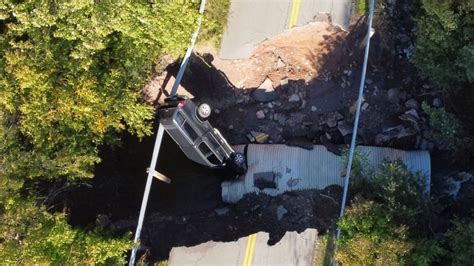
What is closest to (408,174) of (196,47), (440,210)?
(440,210)

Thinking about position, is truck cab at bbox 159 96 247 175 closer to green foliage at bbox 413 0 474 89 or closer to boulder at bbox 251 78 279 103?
boulder at bbox 251 78 279 103

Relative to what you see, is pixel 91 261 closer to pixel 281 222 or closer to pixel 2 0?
pixel 281 222

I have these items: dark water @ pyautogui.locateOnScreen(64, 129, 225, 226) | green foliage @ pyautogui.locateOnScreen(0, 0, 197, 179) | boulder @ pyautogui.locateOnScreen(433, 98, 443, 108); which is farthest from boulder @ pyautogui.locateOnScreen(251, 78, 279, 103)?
boulder @ pyautogui.locateOnScreen(433, 98, 443, 108)

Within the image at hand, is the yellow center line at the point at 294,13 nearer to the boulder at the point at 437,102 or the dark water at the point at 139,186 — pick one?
the boulder at the point at 437,102

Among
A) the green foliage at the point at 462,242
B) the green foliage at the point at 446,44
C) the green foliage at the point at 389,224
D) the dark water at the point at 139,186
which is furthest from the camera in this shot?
the dark water at the point at 139,186

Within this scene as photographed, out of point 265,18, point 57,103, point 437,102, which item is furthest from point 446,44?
point 57,103

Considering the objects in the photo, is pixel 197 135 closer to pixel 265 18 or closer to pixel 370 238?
pixel 265 18

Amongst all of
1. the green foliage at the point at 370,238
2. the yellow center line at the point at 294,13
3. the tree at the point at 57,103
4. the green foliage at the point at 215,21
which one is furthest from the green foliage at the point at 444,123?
the tree at the point at 57,103
